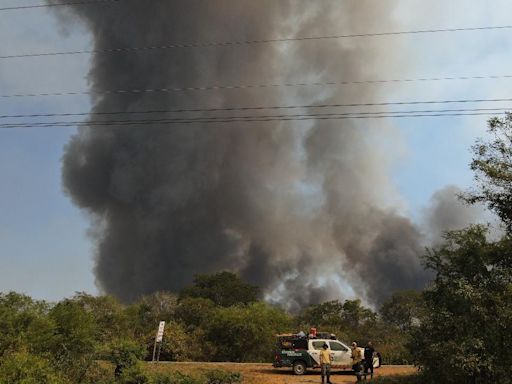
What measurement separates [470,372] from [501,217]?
26.0 ft

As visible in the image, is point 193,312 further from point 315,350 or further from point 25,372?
point 25,372

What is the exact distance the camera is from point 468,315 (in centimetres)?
1731

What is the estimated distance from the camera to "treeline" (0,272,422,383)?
17953 mm

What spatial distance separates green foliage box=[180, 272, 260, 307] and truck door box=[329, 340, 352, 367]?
2426 inches

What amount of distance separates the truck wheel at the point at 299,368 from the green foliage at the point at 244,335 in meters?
11.4

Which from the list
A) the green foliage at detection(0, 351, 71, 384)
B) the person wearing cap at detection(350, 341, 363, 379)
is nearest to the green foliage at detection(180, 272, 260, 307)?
the person wearing cap at detection(350, 341, 363, 379)

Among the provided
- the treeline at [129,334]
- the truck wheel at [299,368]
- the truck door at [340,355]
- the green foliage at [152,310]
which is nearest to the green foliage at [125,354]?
the treeline at [129,334]

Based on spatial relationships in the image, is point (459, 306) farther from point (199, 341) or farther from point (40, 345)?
point (199, 341)

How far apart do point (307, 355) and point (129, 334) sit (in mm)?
22131

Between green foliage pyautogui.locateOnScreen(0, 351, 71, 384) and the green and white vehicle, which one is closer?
green foliage pyautogui.locateOnScreen(0, 351, 71, 384)

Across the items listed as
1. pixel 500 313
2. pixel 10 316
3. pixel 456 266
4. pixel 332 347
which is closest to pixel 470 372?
pixel 500 313

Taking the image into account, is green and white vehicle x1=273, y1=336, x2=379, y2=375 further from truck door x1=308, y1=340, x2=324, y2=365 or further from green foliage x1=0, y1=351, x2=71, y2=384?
green foliage x1=0, y1=351, x2=71, y2=384

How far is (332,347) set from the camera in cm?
2522

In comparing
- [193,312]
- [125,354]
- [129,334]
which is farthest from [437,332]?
[193,312]
